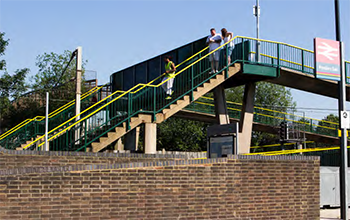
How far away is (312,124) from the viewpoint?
30672 mm

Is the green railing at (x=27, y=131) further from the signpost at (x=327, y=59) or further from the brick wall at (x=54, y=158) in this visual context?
the signpost at (x=327, y=59)

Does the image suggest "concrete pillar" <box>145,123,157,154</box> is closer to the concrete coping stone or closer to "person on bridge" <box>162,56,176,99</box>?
"person on bridge" <box>162,56,176,99</box>

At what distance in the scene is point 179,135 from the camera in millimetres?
48219

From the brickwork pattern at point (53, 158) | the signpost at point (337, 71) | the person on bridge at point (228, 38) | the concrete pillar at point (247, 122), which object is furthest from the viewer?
the concrete pillar at point (247, 122)

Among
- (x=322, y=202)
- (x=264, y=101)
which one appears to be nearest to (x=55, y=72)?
(x=322, y=202)

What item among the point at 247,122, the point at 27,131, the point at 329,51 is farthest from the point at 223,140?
→ the point at 27,131

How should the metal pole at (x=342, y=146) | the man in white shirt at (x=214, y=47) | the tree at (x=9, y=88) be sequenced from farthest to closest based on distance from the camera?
the tree at (x=9, y=88) < the man in white shirt at (x=214, y=47) < the metal pole at (x=342, y=146)

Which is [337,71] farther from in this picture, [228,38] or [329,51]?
[228,38]

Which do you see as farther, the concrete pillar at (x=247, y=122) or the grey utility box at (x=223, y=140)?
the concrete pillar at (x=247, y=122)

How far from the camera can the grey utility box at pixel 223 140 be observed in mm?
14414

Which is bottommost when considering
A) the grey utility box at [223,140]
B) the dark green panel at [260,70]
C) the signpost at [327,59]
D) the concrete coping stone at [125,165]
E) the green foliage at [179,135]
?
the concrete coping stone at [125,165]

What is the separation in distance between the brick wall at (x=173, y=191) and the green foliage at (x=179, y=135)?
34.4 m

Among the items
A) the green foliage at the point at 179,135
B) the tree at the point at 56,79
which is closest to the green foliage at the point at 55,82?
the tree at the point at 56,79

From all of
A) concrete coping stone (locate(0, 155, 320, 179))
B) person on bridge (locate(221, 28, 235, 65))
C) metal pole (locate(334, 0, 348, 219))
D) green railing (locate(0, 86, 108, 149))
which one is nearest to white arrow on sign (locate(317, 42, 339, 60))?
metal pole (locate(334, 0, 348, 219))
